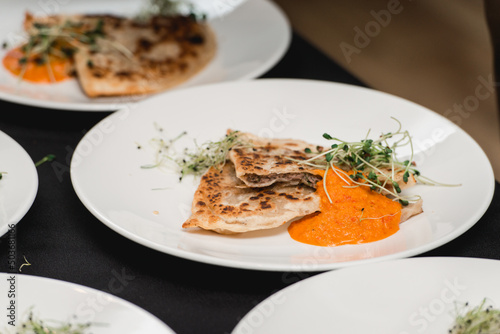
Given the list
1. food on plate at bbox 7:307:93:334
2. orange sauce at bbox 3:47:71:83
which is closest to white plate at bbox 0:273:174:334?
food on plate at bbox 7:307:93:334

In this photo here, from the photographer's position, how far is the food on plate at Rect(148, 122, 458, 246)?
188 cm

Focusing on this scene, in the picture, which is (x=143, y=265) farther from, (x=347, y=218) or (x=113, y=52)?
(x=113, y=52)

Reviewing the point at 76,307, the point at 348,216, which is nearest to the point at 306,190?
the point at 348,216

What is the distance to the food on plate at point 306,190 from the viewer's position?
188 centimetres

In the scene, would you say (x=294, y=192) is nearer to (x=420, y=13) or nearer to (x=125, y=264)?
(x=125, y=264)

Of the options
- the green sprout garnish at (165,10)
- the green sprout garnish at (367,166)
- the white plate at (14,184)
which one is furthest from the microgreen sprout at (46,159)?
the green sprout garnish at (165,10)

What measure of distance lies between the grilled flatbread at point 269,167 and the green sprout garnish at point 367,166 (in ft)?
0.13

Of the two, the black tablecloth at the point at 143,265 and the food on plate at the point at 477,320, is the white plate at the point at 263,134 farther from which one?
the food on plate at the point at 477,320

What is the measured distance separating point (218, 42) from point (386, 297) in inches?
87.8

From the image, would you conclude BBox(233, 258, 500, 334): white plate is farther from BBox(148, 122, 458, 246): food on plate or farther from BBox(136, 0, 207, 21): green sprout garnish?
BBox(136, 0, 207, 21): green sprout garnish

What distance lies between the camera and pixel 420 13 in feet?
10.6

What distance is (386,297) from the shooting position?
5.20 feet

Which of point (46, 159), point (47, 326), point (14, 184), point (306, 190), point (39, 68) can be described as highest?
point (306, 190)

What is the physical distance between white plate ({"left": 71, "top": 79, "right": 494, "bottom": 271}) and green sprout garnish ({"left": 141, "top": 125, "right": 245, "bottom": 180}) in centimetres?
5
